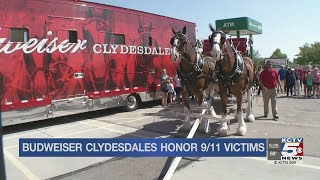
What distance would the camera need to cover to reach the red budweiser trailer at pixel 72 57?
8.97 m

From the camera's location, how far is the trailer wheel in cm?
1243

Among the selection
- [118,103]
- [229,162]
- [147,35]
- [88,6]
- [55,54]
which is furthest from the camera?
[147,35]

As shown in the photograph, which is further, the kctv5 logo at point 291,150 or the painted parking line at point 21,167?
the painted parking line at point 21,167

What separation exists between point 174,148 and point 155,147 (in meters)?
0.38

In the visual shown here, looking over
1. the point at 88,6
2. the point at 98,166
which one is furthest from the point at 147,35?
the point at 98,166

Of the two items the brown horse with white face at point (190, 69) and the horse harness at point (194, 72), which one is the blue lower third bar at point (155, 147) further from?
the horse harness at point (194, 72)

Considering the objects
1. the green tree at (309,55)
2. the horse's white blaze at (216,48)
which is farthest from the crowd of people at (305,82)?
the green tree at (309,55)

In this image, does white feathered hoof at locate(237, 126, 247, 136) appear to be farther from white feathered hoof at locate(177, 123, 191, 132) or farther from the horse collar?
white feathered hoof at locate(177, 123, 191, 132)

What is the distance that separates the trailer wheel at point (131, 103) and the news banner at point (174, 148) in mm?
6346

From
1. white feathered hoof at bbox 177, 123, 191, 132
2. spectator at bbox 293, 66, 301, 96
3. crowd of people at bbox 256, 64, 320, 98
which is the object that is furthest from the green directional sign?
white feathered hoof at bbox 177, 123, 191, 132

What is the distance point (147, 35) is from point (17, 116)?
5875 millimetres

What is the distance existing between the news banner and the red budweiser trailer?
356 centimetres

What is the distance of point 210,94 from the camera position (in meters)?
10.3

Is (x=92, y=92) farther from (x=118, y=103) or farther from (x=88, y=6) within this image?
(x=88, y=6)
